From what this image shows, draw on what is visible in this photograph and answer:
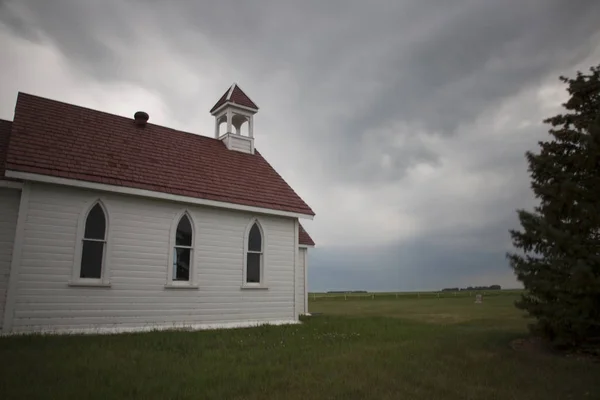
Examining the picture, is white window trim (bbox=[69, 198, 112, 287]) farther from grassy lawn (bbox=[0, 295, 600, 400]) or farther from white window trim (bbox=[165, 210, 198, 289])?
white window trim (bbox=[165, 210, 198, 289])

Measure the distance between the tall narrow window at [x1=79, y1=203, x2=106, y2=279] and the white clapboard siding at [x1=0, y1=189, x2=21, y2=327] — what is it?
1.85 metres

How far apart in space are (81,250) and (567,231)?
1244 cm

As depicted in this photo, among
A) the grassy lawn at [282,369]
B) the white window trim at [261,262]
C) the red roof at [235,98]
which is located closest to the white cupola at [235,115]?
Result: the red roof at [235,98]

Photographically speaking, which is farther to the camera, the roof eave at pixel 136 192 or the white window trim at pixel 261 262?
the white window trim at pixel 261 262

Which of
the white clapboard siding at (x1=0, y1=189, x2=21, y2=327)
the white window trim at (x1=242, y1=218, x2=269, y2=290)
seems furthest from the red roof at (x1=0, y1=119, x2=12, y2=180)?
the white window trim at (x1=242, y1=218, x2=269, y2=290)

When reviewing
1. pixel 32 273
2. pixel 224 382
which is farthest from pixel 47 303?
pixel 224 382

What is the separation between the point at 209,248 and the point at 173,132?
18.4 ft

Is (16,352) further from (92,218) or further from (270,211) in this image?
(270,211)

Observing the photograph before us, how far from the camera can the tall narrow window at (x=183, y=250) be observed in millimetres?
14781

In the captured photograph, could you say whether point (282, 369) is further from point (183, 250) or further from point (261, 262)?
point (261, 262)

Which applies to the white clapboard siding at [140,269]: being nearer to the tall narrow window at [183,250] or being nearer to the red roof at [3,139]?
the tall narrow window at [183,250]

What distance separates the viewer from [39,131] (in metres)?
→ 13.6

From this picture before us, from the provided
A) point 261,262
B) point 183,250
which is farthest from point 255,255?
point 183,250

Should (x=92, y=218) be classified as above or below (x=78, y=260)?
above
